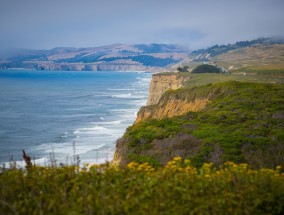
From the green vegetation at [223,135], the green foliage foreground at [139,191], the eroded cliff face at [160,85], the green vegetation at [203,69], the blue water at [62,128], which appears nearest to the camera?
the green foliage foreground at [139,191]

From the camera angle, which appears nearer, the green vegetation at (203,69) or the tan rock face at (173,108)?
the tan rock face at (173,108)

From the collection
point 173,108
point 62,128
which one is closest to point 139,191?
point 173,108

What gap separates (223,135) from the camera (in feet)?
60.3

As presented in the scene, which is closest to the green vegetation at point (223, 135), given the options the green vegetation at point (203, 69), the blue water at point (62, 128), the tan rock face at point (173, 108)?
the tan rock face at point (173, 108)

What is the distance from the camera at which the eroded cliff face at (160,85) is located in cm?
7630

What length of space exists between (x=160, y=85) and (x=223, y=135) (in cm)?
6167

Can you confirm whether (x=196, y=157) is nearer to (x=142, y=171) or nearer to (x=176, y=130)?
(x=176, y=130)

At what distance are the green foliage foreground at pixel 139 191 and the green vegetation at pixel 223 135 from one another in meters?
4.97

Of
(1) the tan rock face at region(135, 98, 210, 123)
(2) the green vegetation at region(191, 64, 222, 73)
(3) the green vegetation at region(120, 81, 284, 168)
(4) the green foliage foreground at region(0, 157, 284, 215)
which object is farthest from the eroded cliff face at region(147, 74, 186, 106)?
(4) the green foliage foreground at region(0, 157, 284, 215)

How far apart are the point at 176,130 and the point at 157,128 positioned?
1247 millimetres

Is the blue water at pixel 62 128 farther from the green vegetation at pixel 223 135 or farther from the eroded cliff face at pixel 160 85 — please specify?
the green vegetation at pixel 223 135

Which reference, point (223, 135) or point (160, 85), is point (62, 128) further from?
point (223, 135)

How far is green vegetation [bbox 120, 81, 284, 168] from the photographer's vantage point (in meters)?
16.0

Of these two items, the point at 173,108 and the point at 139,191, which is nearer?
the point at 139,191
